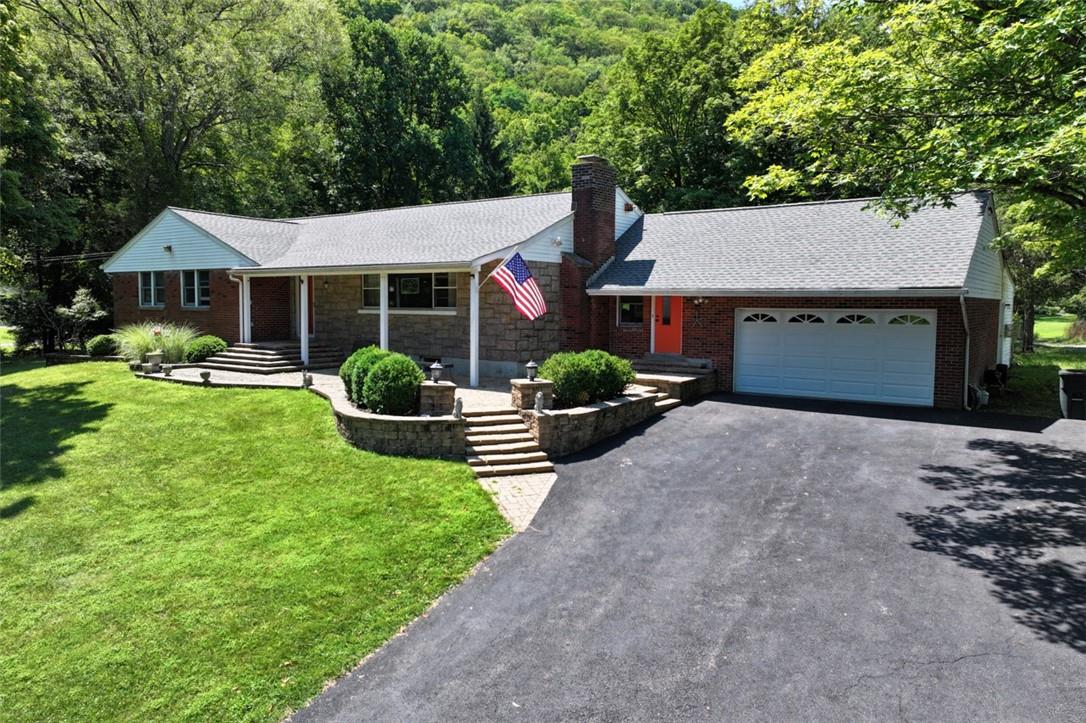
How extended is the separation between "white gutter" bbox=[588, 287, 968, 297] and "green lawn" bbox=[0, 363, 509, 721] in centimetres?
784

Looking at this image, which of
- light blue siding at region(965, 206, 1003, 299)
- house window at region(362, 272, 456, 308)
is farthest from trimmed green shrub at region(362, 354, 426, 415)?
light blue siding at region(965, 206, 1003, 299)

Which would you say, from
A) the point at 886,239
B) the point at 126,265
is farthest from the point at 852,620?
the point at 126,265

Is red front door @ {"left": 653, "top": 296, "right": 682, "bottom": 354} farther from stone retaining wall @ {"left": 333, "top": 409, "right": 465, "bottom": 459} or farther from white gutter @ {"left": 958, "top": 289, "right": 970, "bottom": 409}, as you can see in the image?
stone retaining wall @ {"left": 333, "top": 409, "right": 465, "bottom": 459}

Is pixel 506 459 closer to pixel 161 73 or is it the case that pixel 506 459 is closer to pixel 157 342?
pixel 157 342

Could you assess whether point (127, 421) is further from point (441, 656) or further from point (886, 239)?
point (886, 239)

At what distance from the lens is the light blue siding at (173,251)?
19.9 meters

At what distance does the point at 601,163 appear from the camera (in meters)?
16.8

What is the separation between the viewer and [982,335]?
15.9 m

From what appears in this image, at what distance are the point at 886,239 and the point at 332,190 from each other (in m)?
32.5

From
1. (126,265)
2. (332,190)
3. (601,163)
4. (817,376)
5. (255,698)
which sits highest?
(332,190)

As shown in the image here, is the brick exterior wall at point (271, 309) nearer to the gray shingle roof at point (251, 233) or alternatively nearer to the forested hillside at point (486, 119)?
the gray shingle roof at point (251, 233)

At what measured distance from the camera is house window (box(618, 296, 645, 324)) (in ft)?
55.6

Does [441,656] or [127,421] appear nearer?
[441,656]

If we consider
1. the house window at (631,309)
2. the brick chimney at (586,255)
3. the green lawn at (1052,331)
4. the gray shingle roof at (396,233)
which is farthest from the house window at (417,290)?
the green lawn at (1052,331)
